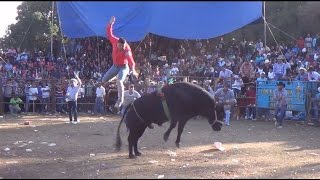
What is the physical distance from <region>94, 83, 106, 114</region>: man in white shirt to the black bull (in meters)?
10.3

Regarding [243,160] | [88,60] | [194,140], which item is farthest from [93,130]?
[88,60]

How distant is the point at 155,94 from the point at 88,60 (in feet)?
58.5

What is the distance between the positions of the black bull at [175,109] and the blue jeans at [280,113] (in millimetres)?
7613

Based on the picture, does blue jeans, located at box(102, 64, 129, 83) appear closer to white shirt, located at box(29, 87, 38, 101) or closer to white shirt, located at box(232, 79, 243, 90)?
white shirt, located at box(232, 79, 243, 90)

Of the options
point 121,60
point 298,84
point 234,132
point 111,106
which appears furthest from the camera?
point 111,106

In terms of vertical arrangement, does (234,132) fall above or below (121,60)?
below

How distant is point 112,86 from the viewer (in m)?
21.4

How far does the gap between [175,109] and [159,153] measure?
5.95 ft

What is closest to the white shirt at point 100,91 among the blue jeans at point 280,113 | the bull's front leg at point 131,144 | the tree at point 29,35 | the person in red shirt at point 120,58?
the blue jeans at point 280,113

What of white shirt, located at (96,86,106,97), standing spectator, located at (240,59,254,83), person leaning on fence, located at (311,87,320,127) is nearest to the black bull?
person leaning on fence, located at (311,87,320,127)

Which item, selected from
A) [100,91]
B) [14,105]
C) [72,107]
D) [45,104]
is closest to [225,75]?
[100,91]

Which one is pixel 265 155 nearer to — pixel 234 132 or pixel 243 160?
pixel 243 160

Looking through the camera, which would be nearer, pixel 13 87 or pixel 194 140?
pixel 194 140

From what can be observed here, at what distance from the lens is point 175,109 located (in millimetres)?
9578
